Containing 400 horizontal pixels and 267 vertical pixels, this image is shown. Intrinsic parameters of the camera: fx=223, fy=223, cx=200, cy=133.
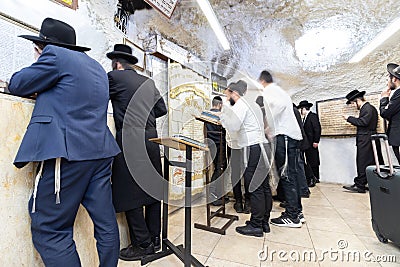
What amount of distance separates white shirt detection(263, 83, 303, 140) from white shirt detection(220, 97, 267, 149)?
0.50ft

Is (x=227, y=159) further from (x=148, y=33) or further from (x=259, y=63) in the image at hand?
(x=259, y=63)

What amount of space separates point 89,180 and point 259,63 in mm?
3946

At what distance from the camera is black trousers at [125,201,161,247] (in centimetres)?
169

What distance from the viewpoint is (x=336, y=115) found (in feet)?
14.4

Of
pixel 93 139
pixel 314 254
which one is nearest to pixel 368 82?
pixel 314 254

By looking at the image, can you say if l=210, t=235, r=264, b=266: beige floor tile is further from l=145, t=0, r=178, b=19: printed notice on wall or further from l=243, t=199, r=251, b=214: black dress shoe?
l=145, t=0, r=178, b=19: printed notice on wall

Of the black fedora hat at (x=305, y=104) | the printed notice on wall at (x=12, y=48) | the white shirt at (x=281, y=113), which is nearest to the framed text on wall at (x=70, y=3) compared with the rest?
the printed notice on wall at (x=12, y=48)

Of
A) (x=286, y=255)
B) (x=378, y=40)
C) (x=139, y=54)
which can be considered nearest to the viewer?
(x=286, y=255)

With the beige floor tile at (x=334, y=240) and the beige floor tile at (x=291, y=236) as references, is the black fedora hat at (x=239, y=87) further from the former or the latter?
the beige floor tile at (x=334, y=240)

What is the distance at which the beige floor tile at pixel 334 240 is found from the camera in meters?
1.82

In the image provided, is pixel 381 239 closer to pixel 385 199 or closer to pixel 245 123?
pixel 385 199

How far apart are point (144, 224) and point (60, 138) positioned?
1006mm

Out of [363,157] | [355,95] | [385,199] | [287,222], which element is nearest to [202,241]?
[287,222]

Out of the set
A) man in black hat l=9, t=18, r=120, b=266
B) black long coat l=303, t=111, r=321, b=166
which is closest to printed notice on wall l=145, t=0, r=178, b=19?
man in black hat l=9, t=18, r=120, b=266
